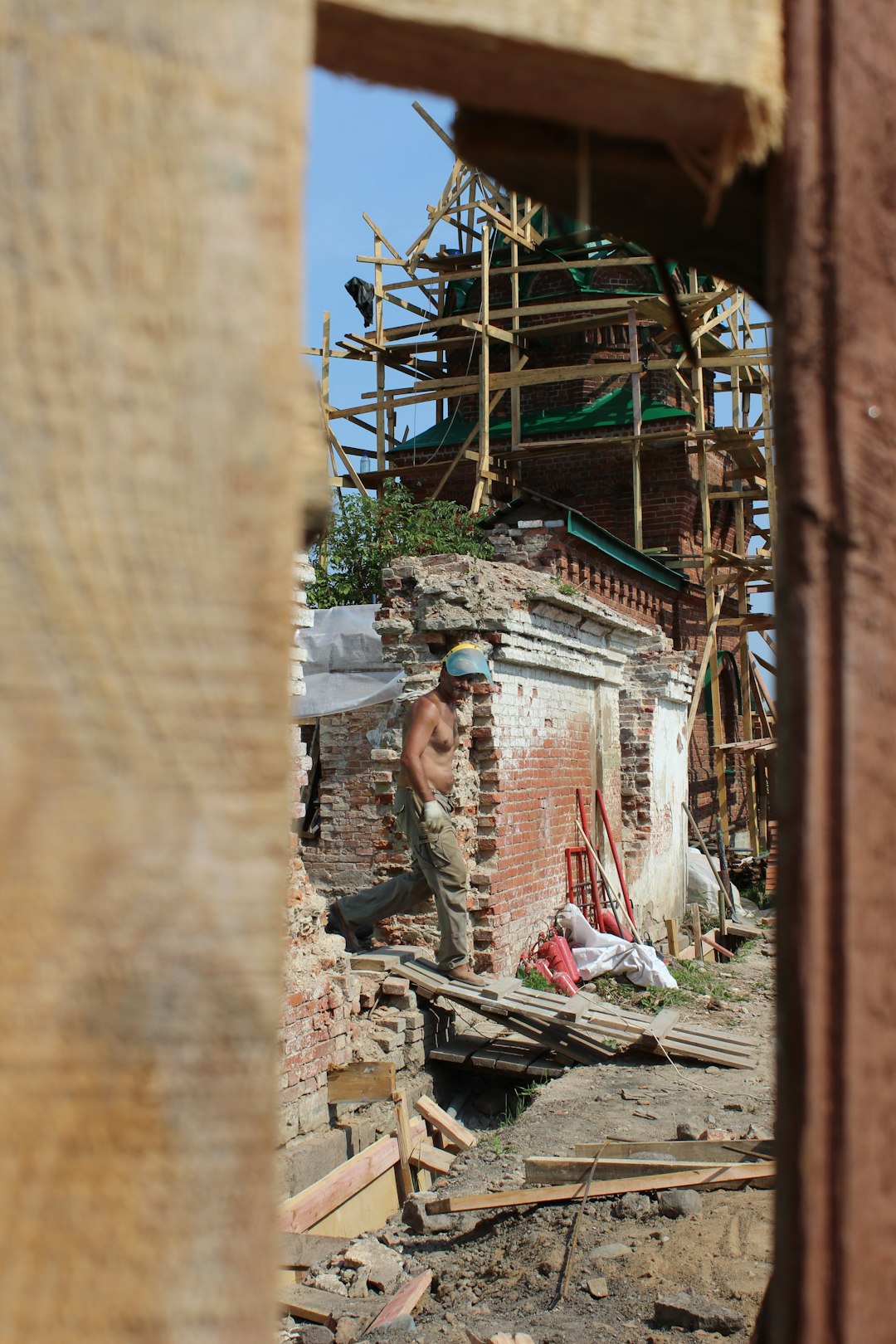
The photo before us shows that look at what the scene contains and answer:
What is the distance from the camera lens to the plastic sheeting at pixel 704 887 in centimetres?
1350

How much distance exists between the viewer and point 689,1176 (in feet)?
16.0

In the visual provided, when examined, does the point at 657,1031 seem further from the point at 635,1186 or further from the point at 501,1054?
the point at 635,1186

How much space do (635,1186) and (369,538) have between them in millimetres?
11269

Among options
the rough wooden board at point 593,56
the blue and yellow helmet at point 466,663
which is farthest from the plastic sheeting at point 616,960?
the rough wooden board at point 593,56

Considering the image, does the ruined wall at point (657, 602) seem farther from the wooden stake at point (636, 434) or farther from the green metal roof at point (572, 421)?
the green metal roof at point (572, 421)

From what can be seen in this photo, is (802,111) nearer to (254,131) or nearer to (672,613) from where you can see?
(254,131)

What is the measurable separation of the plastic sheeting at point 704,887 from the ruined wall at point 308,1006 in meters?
7.95

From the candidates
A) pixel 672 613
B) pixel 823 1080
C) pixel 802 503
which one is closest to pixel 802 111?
pixel 802 503

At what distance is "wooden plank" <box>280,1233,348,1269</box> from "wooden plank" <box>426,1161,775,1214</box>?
625 mm

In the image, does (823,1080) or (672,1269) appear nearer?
(823,1080)

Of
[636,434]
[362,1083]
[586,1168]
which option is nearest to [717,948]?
[362,1083]

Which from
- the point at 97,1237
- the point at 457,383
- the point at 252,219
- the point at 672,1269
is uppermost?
the point at 457,383

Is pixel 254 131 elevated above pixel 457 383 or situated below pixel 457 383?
below

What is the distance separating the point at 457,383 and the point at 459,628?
1200cm
